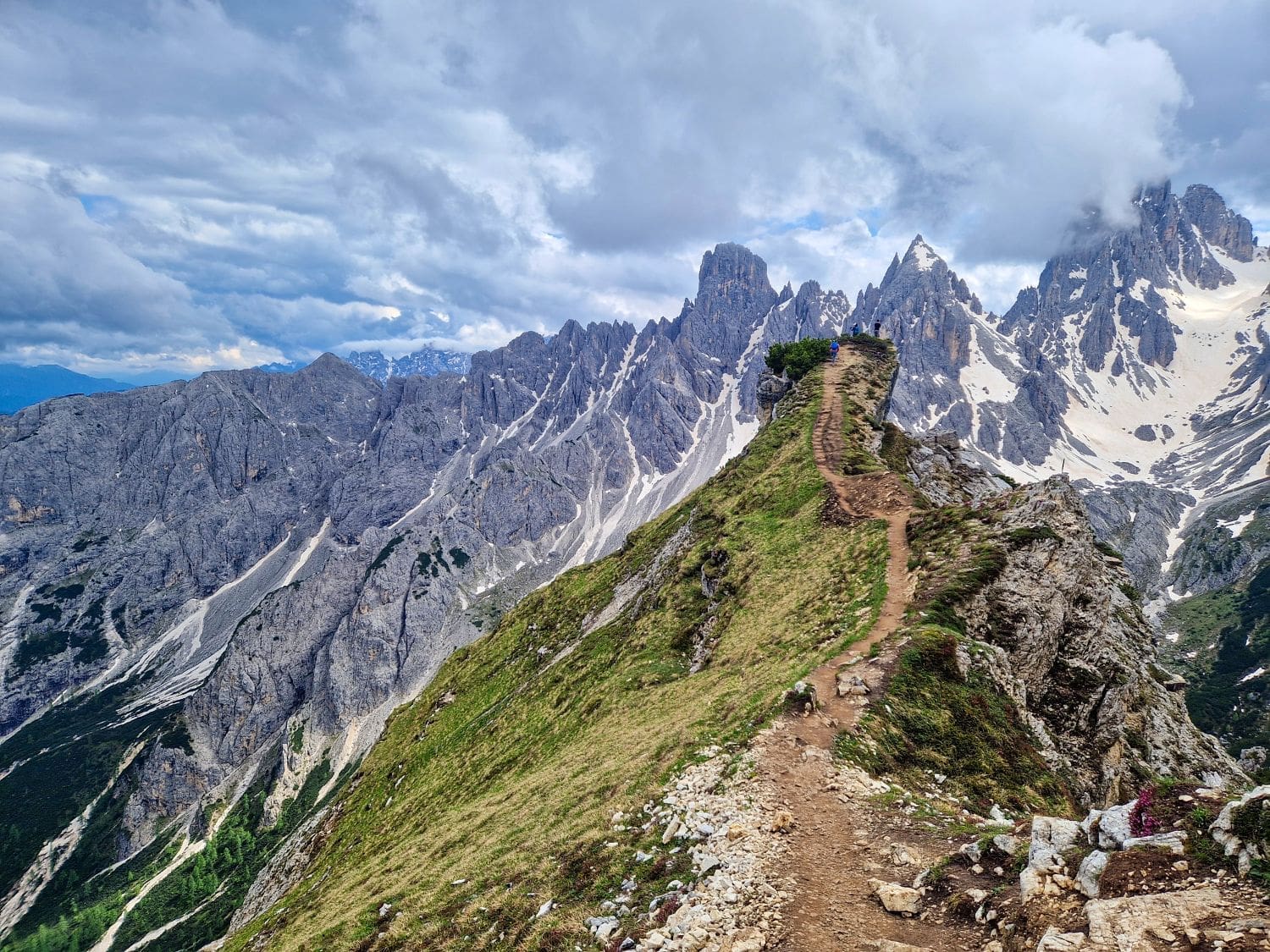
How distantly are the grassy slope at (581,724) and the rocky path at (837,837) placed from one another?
170 cm

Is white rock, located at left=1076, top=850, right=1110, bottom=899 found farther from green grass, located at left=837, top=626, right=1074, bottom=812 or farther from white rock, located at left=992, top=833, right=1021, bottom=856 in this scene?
green grass, located at left=837, top=626, right=1074, bottom=812

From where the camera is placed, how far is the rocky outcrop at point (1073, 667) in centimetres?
2369

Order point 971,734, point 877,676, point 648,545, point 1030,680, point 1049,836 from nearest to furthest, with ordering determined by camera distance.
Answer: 1. point 1049,836
2. point 971,734
3. point 877,676
4. point 1030,680
5. point 648,545

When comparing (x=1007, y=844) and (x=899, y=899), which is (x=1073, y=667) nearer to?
(x=1007, y=844)

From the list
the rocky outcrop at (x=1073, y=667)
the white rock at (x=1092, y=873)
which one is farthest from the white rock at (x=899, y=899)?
the rocky outcrop at (x=1073, y=667)

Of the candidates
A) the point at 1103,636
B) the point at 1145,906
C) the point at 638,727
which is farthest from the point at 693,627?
the point at 1145,906

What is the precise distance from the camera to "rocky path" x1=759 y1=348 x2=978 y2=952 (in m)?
11.4

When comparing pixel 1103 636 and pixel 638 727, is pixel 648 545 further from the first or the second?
pixel 1103 636

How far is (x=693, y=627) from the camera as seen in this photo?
132 feet

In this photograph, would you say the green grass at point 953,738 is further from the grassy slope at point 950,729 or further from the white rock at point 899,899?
the white rock at point 899,899

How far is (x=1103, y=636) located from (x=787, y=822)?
22073 mm

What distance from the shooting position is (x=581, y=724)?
120ft

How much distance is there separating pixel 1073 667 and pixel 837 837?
19.2 meters

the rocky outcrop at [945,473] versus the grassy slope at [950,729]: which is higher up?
the rocky outcrop at [945,473]
